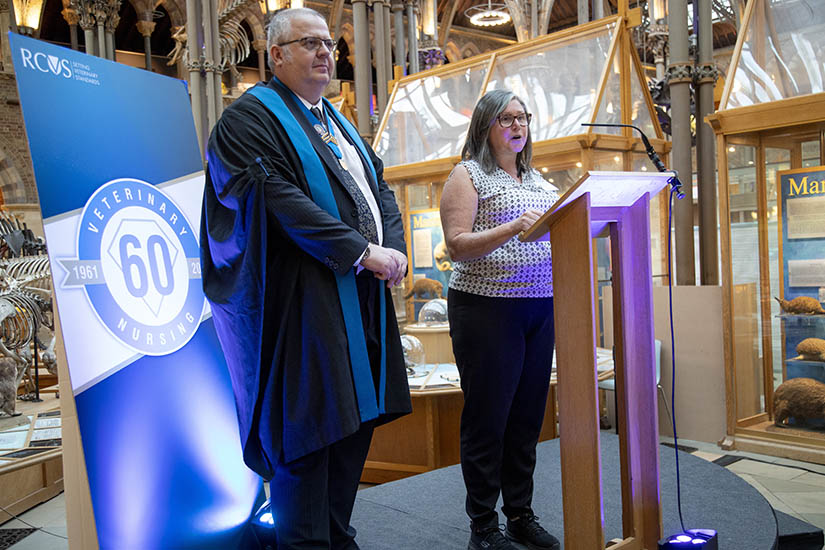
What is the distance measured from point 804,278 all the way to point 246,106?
3.94 m

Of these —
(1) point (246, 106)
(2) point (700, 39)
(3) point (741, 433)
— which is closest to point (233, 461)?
Result: (1) point (246, 106)

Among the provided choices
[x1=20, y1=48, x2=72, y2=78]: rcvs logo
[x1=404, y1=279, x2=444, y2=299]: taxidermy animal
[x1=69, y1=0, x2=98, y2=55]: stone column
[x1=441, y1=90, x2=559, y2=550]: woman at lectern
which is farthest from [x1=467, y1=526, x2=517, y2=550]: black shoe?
[x1=69, y1=0, x2=98, y2=55]: stone column

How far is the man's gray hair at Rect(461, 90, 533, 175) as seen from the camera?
88.0 inches

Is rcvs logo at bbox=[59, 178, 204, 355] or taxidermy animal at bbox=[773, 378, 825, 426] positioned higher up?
rcvs logo at bbox=[59, 178, 204, 355]

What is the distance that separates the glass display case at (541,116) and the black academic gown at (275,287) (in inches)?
163

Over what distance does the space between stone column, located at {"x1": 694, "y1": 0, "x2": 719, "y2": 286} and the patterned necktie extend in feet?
18.9

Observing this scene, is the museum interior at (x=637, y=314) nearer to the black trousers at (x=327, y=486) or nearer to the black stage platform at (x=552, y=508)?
the black stage platform at (x=552, y=508)

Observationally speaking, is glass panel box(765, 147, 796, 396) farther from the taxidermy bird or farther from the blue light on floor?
the blue light on floor

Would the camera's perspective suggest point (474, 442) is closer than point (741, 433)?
Yes

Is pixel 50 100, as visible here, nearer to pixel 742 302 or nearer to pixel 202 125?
pixel 742 302

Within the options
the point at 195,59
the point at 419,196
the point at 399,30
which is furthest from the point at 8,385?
the point at 399,30

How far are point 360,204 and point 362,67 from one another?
8442 mm

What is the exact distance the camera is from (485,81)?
693 cm

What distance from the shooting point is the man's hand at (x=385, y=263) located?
6.07 feet
